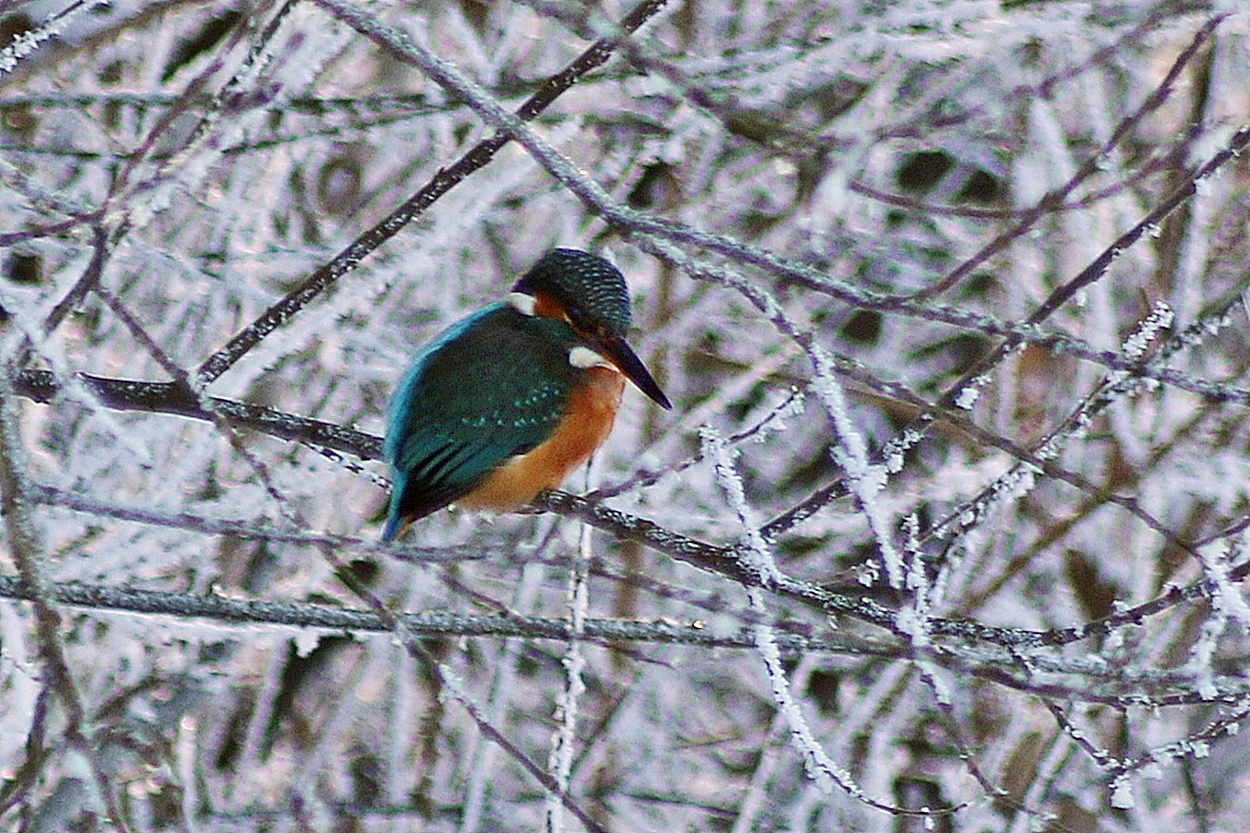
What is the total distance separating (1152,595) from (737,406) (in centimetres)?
161

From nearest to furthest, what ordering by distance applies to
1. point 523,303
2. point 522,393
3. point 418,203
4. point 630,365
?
1. point 418,203
2. point 630,365
3. point 522,393
4. point 523,303

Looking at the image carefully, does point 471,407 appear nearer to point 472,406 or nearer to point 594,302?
point 472,406

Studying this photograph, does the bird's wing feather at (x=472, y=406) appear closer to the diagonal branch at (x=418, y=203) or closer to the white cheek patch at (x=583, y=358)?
the white cheek patch at (x=583, y=358)

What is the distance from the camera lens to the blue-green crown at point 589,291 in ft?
9.52

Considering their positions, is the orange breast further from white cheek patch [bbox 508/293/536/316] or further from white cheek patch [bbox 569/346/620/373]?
white cheek patch [bbox 508/293/536/316]

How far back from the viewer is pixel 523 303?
10.2 feet

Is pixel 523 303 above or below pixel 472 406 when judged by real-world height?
above

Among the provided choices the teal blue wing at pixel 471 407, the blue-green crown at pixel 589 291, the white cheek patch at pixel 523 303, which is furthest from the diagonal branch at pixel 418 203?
the white cheek patch at pixel 523 303

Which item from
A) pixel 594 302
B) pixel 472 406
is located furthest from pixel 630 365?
pixel 472 406

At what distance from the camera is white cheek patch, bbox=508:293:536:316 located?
3098 millimetres

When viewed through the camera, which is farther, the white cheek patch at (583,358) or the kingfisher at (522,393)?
the white cheek patch at (583,358)

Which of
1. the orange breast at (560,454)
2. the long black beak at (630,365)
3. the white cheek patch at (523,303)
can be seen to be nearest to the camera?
the long black beak at (630,365)

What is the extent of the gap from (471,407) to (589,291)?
0.32 meters

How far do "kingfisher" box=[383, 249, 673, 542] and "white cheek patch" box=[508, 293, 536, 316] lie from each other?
0.07ft
